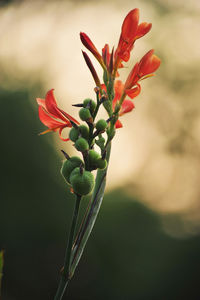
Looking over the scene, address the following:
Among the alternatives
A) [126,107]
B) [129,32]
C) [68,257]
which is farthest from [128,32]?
[68,257]

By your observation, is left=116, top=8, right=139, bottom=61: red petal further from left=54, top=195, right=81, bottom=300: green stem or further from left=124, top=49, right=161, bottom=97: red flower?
left=54, top=195, right=81, bottom=300: green stem

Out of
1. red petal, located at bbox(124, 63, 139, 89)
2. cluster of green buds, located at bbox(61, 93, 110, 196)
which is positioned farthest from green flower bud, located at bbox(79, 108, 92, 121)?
red petal, located at bbox(124, 63, 139, 89)

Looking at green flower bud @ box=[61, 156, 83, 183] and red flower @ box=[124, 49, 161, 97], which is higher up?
red flower @ box=[124, 49, 161, 97]

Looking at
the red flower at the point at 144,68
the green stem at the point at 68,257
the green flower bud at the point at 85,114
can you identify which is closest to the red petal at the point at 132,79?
the red flower at the point at 144,68

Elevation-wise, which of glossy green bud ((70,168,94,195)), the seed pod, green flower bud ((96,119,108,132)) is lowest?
glossy green bud ((70,168,94,195))

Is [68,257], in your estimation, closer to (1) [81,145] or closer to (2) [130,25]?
(1) [81,145]

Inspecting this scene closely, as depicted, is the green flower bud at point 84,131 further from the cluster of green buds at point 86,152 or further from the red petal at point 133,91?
the red petal at point 133,91
